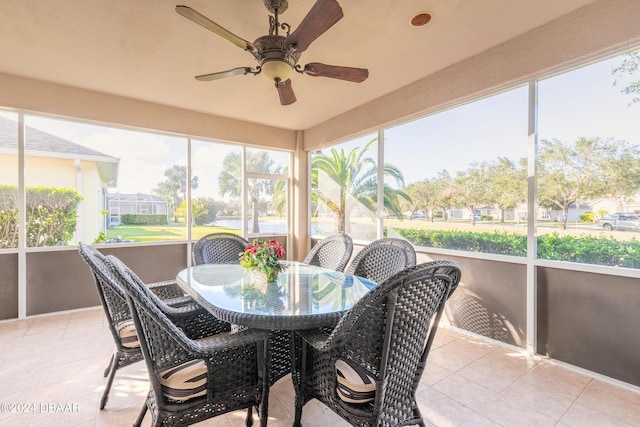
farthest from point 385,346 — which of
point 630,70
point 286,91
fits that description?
point 630,70

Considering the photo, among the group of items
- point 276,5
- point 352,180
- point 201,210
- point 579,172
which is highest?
point 276,5

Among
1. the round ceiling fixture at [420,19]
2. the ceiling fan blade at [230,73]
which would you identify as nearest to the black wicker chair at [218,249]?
the ceiling fan blade at [230,73]

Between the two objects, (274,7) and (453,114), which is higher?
(274,7)

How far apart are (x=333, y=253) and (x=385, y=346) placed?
193 cm

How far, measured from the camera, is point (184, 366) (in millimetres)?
1474

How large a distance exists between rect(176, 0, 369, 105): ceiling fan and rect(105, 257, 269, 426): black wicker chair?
150 cm

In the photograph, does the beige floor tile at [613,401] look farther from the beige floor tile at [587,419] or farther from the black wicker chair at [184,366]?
the black wicker chair at [184,366]

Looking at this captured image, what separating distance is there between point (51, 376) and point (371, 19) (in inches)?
151

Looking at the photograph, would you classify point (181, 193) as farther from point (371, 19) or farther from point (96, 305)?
point (371, 19)

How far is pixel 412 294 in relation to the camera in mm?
1271

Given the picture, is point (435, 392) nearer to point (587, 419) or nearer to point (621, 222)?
point (587, 419)

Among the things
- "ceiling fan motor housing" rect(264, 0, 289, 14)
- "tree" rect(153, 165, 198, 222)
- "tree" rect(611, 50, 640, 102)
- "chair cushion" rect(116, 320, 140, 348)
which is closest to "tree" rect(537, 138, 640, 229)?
"tree" rect(611, 50, 640, 102)

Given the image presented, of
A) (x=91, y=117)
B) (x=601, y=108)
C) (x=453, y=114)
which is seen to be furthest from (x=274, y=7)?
(x=91, y=117)

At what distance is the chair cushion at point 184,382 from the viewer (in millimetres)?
1406
